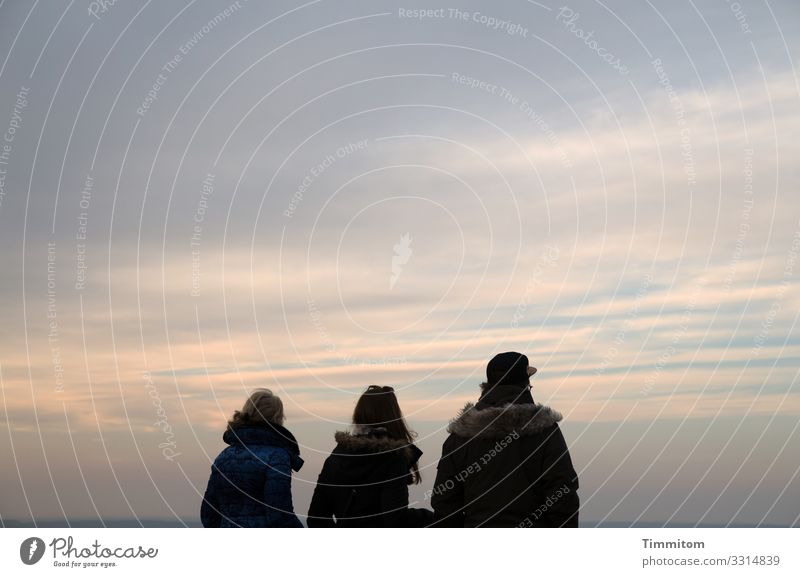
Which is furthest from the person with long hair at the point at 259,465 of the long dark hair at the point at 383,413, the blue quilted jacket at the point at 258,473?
the long dark hair at the point at 383,413

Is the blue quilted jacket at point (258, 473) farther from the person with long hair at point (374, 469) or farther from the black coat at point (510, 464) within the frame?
the black coat at point (510, 464)

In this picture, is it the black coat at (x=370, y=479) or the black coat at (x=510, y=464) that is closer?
the black coat at (x=510, y=464)

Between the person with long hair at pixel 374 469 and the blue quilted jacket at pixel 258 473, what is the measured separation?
41 cm

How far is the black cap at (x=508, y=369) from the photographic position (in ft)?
27.8

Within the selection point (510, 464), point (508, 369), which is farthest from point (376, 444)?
point (508, 369)

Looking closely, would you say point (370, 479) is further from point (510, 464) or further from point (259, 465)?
point (510, 464)
